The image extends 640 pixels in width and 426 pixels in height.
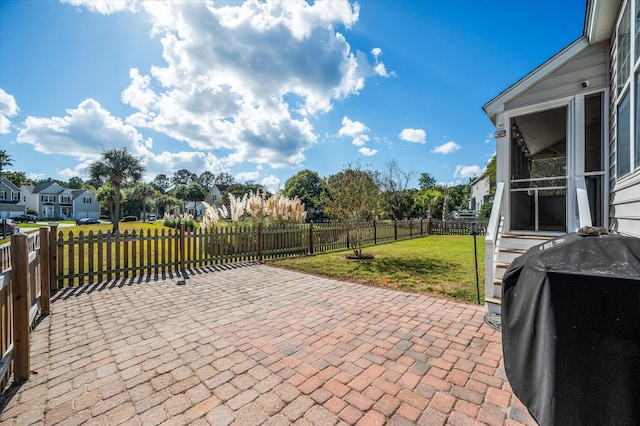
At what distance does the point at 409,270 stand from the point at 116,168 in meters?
26.3

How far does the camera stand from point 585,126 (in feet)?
15.4

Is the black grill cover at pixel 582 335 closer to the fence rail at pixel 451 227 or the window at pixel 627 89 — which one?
the window at pixel 627 89

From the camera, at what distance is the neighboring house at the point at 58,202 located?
47.9 metres

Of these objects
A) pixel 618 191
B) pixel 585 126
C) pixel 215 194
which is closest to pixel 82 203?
pixel 215 194

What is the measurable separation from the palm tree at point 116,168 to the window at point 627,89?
2886 centimetres

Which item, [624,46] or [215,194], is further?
[215,194]

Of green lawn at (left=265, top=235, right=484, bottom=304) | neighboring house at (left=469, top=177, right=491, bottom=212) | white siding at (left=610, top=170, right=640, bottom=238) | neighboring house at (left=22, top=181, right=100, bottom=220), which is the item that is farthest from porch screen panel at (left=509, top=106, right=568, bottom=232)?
neighboring house at (left=22, top=181, right=100, bottom=220)

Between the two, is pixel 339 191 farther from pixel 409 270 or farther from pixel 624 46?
pixel 624 46

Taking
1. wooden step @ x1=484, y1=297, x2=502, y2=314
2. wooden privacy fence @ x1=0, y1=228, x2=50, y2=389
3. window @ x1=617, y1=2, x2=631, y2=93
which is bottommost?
wooden step @ x1=484, y1=297, x2=502, y2=314

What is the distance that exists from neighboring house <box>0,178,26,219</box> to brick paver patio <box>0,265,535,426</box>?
177 feet

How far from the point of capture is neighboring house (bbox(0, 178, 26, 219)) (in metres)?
40.3

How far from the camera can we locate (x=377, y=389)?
2.35 meters

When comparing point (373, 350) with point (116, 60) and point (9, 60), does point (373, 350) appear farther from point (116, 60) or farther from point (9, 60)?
point (9, 60)

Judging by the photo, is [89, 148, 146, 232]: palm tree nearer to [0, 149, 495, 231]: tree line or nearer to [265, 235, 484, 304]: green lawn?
[0, 149, 495, 231]: tree line
